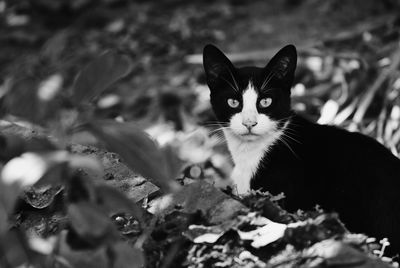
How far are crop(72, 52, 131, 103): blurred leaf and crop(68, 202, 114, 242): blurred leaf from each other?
11.5 inches

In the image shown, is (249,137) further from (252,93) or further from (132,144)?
(132,144)

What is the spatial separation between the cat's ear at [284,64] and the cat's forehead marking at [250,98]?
0.48ft

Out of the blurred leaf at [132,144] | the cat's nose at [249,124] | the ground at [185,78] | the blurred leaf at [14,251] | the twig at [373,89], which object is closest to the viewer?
the blurred leaf at [132,144]

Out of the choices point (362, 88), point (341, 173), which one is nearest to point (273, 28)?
point (362, 88)

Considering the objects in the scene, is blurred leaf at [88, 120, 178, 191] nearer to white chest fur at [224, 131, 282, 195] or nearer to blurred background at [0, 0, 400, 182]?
white chest fur at [224, 131, 282, 195]

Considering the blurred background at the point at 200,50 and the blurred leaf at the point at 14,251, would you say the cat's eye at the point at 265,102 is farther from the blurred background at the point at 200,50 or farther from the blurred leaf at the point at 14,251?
the blurred leaf at the point at 14,251

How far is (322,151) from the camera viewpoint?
318 cm

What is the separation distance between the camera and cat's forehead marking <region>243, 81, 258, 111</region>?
329 cm

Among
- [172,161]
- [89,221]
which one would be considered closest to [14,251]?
[89,221]

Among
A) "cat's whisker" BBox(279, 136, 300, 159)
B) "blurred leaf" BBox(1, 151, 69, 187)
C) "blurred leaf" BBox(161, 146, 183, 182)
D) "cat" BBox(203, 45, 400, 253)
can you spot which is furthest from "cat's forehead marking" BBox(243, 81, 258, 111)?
"blurred leaf" BBox(1, 151, 69, 187)

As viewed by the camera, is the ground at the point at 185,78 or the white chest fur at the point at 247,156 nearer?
the ground at the point at 185,78

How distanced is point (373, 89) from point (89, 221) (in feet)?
10.9

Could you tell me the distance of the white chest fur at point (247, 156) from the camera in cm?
336

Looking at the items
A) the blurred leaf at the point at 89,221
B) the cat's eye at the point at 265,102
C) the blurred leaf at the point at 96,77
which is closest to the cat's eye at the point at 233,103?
the cat's eye at the point at 265,102
